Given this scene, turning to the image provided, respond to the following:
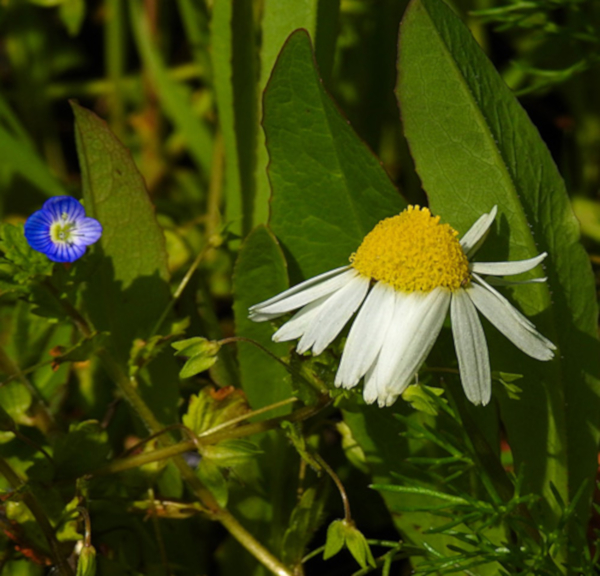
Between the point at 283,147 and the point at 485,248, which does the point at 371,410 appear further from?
the point at 283,147

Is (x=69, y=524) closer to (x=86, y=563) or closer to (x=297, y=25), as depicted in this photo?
(x=86, y=563)

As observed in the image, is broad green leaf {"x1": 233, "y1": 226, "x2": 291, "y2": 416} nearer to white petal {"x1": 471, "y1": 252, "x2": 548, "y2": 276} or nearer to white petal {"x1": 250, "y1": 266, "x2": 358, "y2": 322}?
white petal {"x1": 250, "y1": 266, "x2": 358, "y2": 322}

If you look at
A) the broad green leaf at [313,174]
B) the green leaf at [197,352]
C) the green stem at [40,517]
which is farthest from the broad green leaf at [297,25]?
the green stem at [40,517]

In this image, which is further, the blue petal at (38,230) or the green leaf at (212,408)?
the green leaf at (212,408)

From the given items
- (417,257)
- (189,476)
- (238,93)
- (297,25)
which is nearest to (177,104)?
(238,93)

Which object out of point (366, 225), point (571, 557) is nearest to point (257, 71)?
point (366, 225)

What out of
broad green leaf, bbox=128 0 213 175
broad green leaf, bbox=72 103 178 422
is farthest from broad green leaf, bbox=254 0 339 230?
broad green leaf, bbox=128 0 213 175

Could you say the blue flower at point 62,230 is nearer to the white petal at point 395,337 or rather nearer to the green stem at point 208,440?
the green stem at point 208,440
